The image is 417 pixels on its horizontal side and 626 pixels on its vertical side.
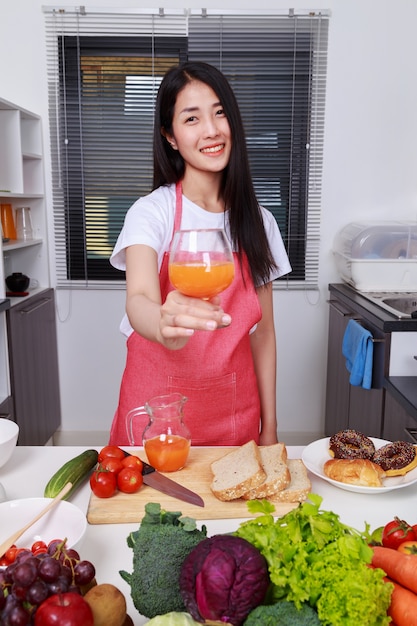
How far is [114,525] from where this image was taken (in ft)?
3.51

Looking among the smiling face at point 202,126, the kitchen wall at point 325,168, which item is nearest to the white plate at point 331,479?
the smiling face at point 202,126

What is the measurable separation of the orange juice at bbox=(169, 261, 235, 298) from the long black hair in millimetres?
629

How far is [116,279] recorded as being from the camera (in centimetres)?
349

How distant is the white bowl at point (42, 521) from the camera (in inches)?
37.8

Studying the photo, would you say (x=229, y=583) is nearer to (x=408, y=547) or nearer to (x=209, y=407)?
(x=408, y=547)

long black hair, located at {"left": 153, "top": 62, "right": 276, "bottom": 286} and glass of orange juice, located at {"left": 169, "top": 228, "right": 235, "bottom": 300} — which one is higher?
long black hair, located at {"left": 153, "top": 62, "right": 276, "bottom": 286}

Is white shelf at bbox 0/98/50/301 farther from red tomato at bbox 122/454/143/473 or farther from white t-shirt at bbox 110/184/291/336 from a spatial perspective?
red tomato at bbox 122/454/143/473

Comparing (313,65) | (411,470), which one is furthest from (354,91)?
(411,470)

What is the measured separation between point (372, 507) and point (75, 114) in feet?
9.37

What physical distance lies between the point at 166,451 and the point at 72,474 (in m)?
0.19

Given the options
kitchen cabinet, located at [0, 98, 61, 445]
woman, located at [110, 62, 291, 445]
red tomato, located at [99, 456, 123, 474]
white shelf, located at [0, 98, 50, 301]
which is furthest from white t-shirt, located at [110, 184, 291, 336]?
white shelf, located at [0, 98, 50, 301]

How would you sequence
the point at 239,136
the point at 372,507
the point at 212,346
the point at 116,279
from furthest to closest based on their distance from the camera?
the point at 116,279 < the point at 212,346 < the point at 239,136 < the point at 372,507

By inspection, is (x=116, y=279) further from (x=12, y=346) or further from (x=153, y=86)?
(x=153, y=86)

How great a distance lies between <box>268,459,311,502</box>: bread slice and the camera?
112cm
